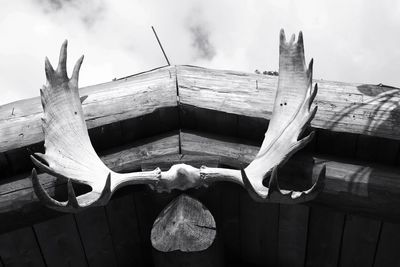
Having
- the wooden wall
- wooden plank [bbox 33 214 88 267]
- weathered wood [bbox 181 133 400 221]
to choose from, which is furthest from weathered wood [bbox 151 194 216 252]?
wooden plank [bbox 33 214 88 267]

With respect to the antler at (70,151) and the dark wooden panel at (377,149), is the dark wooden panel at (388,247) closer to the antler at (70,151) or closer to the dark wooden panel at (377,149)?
the dark wooden panel at (377,149)

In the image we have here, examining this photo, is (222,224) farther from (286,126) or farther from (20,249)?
(20,249)

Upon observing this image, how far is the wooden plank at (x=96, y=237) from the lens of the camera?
2.87m

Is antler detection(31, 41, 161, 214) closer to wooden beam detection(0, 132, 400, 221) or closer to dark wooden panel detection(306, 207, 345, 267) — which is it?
wooden beam detection(0, 132, 400, 221)

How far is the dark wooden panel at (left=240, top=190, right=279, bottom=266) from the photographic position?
292cm

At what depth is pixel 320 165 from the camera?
2.79m

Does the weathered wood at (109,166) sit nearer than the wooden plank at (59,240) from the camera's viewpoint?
Yes

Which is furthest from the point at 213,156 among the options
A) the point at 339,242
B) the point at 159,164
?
the point at 339,242

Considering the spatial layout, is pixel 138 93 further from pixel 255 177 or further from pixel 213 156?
pixel 255 177

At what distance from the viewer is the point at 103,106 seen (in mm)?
3154

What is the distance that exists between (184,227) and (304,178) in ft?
2.50

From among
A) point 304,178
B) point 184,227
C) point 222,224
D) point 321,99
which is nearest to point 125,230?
point 222,224

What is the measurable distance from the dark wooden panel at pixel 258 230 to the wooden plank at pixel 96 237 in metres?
0.79

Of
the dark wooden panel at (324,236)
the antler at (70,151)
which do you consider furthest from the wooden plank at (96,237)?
the dark wooden panel at (324,236)
